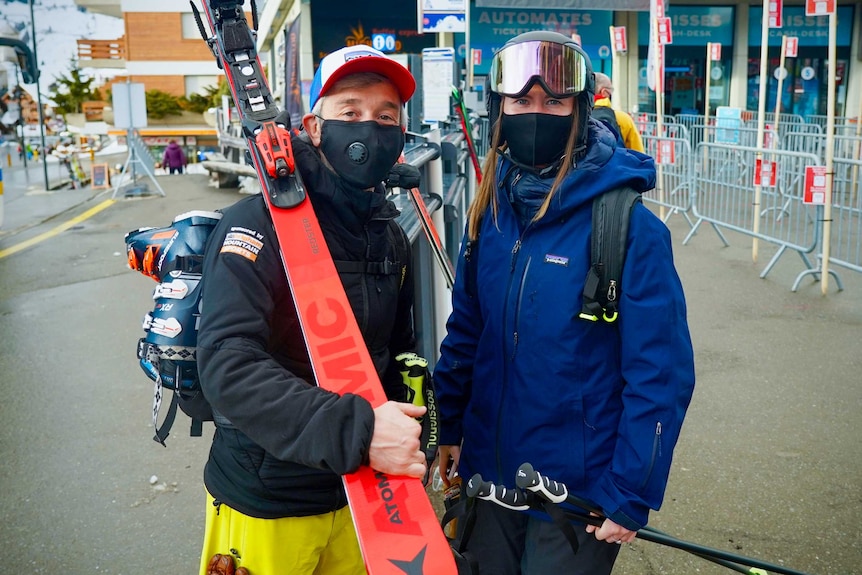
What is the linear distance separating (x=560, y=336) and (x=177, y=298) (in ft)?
3.07

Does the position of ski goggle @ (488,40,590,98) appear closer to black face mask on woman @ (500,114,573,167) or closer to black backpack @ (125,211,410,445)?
black face mask on woman @ (500,114,573,167)

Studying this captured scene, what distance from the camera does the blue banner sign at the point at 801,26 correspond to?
84.0ft

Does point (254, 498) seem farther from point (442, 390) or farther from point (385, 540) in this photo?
point (442, 390)

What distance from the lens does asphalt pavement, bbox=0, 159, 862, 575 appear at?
142 inches

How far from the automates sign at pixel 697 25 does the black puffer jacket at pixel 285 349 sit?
997 inches

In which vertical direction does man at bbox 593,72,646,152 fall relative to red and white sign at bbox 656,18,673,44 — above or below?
below

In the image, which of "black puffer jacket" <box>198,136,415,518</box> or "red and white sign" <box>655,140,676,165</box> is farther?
"red and white sign" <box>655,140,676,165</box>

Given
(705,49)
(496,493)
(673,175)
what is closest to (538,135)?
(496,493)

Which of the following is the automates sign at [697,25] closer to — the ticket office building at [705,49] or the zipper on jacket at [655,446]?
the ticket office building at [705,49]

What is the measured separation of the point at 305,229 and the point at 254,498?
68 centimetres

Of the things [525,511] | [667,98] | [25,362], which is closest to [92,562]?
[525,511]

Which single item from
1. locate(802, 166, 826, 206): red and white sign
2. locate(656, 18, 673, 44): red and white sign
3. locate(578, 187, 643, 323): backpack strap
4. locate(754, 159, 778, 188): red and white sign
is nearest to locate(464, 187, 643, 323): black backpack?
locate(578, 187, 643, 323): backpack strap

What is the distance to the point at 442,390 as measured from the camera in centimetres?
247

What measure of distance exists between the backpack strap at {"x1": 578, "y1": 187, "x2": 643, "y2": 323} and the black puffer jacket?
493 millimetres
